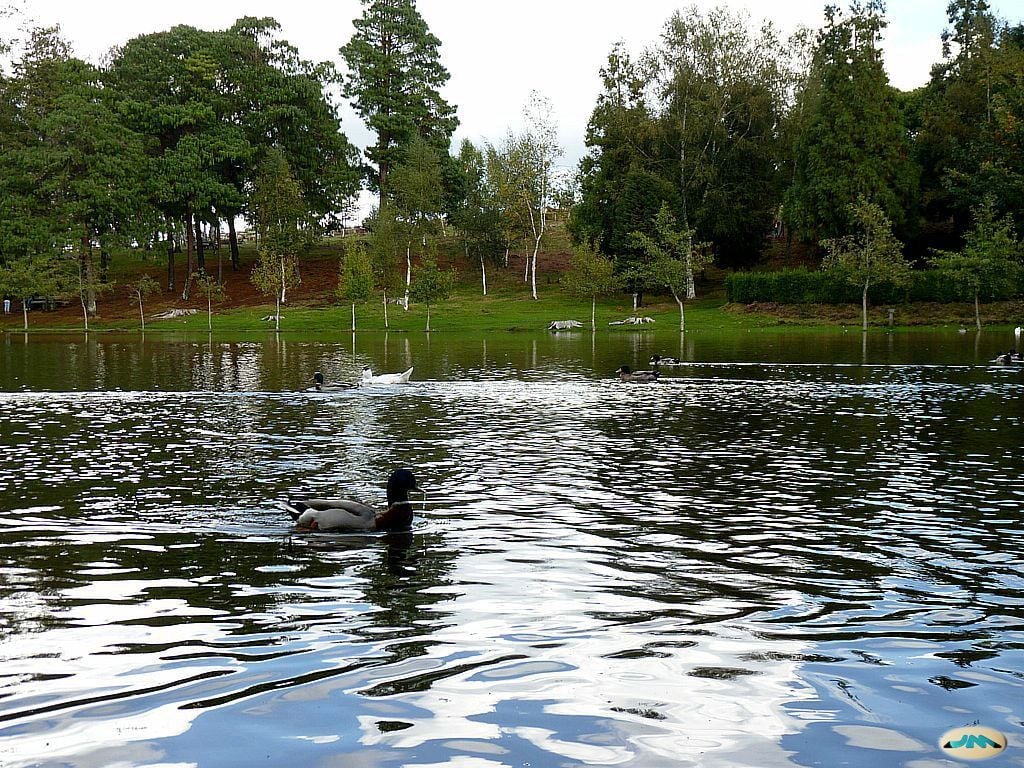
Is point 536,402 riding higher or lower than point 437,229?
lower

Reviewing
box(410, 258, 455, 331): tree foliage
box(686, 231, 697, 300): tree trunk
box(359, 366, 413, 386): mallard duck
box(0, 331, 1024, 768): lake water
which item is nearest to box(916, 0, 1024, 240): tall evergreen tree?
box(686, 231, 697, 300): tree trunk

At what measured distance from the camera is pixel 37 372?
4706cm

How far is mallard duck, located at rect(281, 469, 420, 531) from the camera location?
14.9 m

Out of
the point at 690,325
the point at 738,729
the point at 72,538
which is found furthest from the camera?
the point at 690,325

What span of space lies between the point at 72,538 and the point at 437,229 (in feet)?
303

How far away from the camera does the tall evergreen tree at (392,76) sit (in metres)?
122

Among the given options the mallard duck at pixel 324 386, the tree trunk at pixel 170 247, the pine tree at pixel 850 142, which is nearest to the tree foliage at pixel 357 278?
the tree trunk at pixel 170 247

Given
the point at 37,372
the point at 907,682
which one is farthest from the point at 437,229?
the point at 907,682

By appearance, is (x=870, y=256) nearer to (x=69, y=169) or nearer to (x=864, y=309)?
(x=864, y=309)

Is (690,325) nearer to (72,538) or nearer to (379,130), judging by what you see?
(379,130)

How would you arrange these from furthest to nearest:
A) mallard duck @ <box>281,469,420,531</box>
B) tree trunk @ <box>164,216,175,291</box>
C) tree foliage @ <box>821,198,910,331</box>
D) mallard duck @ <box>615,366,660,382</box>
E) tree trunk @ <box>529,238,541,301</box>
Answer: tree trunk @ <box>164,216,175,291</box>, tree trunk @ <box>529,238,541,301</box>, tree foliage @ <box>821,198,910,331</box>, mallard duck @ <box>615,366,660,382</box>, mallard duck @ <box>281,469,420,531</box>

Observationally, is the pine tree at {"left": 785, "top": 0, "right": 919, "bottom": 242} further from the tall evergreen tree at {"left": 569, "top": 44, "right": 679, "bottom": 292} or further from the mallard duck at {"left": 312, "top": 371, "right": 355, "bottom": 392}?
the mallard duck at {"left": 312, "top": 371, "right": 355, "bottom": 392}
